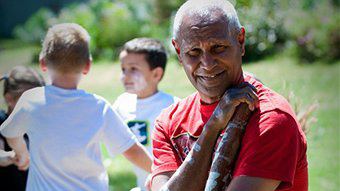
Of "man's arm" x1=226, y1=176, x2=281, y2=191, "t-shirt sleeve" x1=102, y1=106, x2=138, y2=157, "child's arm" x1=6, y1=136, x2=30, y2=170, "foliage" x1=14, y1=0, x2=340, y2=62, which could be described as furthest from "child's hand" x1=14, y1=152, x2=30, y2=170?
"foliage" x1=14, y1=0, x2=340, y2=62

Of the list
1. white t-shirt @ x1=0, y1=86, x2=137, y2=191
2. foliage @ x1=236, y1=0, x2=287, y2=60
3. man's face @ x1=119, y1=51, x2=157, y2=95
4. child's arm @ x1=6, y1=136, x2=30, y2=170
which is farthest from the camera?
foliage @ x1=236, y1=0, x2=287, y2=60

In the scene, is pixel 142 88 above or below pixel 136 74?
below

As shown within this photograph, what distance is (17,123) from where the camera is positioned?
2816 millimetres

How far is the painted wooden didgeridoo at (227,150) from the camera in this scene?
192 cm

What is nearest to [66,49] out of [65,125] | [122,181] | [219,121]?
[65,125]

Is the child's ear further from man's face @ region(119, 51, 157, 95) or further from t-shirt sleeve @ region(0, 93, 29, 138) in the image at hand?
t-shirt sleeve @ region(0, 93, 29, 138)

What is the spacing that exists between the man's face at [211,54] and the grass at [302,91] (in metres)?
Result: 1.48

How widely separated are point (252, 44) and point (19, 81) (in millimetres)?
7358

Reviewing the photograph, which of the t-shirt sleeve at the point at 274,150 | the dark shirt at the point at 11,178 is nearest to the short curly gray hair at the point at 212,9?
the t-shirt sleeve at the point at 274,150

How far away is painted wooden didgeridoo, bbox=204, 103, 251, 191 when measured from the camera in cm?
192

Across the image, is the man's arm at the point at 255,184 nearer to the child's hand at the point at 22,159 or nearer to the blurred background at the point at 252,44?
the child's hand at the point at 22,159

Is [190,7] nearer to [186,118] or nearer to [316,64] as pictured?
[186,118]

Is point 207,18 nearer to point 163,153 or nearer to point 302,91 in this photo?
point 163,153

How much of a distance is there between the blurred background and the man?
394 cm
